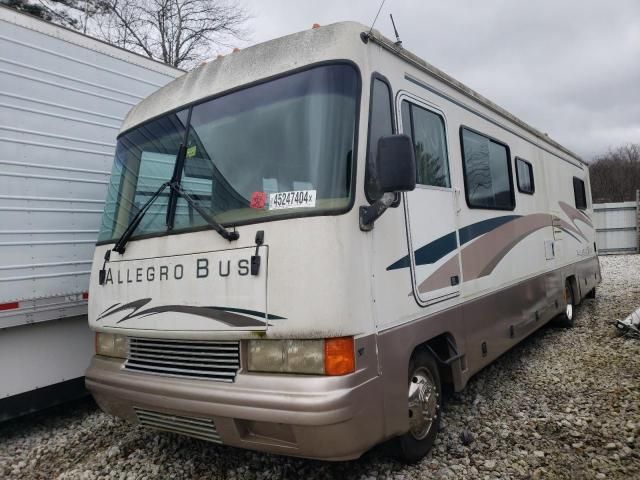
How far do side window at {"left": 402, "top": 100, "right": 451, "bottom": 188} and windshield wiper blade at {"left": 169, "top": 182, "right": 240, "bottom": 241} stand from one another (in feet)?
4.50

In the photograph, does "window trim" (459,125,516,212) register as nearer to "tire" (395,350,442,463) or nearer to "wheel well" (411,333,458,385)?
"wheel well" (411,333,458,385)

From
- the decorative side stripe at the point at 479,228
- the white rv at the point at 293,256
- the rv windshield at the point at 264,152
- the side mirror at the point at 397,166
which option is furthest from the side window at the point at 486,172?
the rv windshield at the point at 264,152

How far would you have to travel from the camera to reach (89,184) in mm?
4633

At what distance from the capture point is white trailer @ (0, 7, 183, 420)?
402cm

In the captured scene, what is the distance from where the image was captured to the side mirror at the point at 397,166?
2643 millimetres

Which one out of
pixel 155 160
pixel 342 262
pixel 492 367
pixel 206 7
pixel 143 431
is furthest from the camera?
pixel 206 7

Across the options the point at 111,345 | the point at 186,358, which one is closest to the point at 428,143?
the point at 186,358

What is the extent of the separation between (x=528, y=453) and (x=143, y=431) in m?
2.98

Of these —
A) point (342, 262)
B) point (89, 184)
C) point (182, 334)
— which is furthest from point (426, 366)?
point (89, 184)

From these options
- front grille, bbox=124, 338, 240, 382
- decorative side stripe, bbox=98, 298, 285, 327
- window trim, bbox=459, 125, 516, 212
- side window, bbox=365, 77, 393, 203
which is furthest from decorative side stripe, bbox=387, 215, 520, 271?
front grille, bbox=124, 338, 240, 382

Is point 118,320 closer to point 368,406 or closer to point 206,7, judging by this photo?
point 368,406

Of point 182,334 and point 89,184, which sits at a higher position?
point 89,184

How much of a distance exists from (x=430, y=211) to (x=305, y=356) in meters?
1.50

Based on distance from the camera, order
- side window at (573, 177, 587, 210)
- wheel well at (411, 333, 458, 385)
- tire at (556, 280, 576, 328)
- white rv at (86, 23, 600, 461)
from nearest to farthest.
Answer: white rv at (86, 23, 600, 461)
wheel well at (411, 333, 458, 385)
tire at (556, 280, 576, 328)
side window at (573, 177, 587, 210)
